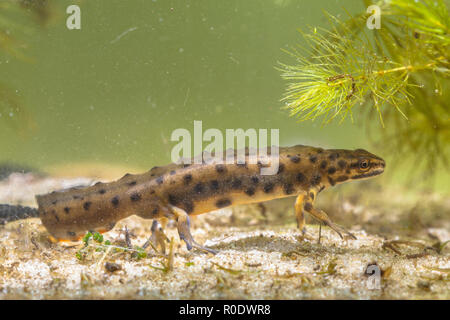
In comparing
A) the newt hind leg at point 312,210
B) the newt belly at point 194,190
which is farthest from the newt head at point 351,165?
the newt hind leg at point 312,210

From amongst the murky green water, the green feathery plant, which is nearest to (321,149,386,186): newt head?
the green feathery plant

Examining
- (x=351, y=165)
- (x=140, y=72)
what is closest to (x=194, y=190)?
(x=351, y=165)

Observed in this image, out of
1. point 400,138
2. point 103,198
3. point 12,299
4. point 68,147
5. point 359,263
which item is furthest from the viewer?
point 400,138

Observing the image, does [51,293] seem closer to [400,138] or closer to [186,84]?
[186,84]

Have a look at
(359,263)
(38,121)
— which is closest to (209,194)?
(359,263)

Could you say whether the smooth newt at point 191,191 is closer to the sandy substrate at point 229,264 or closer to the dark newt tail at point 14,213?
the dark newt tail at point 14,213

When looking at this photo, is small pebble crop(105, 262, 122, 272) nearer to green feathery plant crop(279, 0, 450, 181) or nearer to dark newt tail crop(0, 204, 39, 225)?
dark newt tail crop(0, 204, 39, 225)

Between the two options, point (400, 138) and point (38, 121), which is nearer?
point (38, 121)
